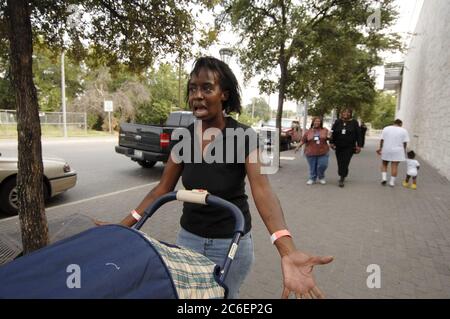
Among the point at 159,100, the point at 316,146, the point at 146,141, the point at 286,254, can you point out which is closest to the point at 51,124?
the point at 159,100

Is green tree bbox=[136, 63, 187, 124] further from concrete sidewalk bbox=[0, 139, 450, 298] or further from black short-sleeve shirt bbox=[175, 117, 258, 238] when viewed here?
black short-sleeve shirt bbox=[175, 117, 258, 238]

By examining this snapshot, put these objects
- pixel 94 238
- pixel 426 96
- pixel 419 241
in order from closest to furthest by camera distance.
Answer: pixel 94 238 → pixel 419 241 → pixel 426 96

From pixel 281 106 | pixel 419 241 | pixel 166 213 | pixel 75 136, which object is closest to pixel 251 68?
pixel 281 106

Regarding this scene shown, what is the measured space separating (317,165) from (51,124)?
23373mm

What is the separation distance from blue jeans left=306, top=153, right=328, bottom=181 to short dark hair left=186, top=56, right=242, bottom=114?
7025mm

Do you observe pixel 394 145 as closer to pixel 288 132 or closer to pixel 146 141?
pixel 146 141

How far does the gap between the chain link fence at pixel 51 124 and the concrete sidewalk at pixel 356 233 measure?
19082 mm

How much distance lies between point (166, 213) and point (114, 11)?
3327 millimetres

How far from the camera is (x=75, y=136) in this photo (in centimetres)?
2627

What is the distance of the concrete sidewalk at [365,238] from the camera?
3.35 m

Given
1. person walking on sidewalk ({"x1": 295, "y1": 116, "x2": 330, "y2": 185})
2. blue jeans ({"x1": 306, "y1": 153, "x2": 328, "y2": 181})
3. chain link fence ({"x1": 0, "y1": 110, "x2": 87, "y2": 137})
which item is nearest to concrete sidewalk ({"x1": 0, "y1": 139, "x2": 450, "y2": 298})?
blue jeans ({"x1": 306, "y1": 153, "x2": 328, "y2": 181})

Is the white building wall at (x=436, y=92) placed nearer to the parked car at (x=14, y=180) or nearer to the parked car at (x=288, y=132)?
the parked car at (x=288, y=132)

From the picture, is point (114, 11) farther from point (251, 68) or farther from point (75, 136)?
point (75, 136)
